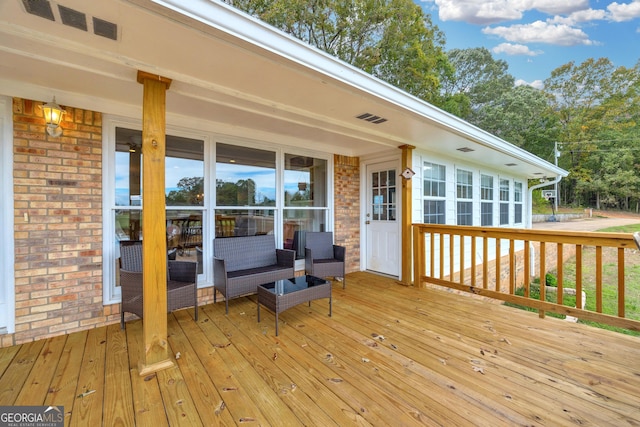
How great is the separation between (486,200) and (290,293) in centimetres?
636

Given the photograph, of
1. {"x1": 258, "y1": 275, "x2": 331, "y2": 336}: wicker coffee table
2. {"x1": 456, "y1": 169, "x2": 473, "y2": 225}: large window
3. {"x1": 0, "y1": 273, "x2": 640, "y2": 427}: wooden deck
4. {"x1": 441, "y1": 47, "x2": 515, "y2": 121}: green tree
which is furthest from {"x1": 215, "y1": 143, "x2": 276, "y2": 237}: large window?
{"x1": 441, "y1": 47, "x2": 515, "y2": 121}: green tree

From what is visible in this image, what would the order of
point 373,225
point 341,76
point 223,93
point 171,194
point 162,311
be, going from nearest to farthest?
point 162,311
point 341,76
point 223,93
point 171,194
point 373,225

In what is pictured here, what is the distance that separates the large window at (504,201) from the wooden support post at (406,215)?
4786 millimetres

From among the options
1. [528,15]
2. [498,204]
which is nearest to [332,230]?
[498,204]

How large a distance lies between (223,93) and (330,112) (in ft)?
3.87

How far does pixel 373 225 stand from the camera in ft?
17.3

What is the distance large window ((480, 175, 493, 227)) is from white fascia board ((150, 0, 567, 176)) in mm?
4196

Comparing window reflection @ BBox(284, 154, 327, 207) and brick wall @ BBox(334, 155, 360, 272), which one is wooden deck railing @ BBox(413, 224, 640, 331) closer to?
brick wall @ BBox(334, 155, 360, 272)

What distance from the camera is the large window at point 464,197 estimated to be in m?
5.93

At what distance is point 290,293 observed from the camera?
2766 millimetres

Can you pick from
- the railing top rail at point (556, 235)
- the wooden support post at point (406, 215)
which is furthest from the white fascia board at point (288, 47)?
the railing top rail at point (556, 235)

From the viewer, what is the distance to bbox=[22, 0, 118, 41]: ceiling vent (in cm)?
142

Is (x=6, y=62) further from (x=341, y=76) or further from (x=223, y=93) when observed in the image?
(x=341, y=76)

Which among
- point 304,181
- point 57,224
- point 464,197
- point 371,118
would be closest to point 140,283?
point 57,224
